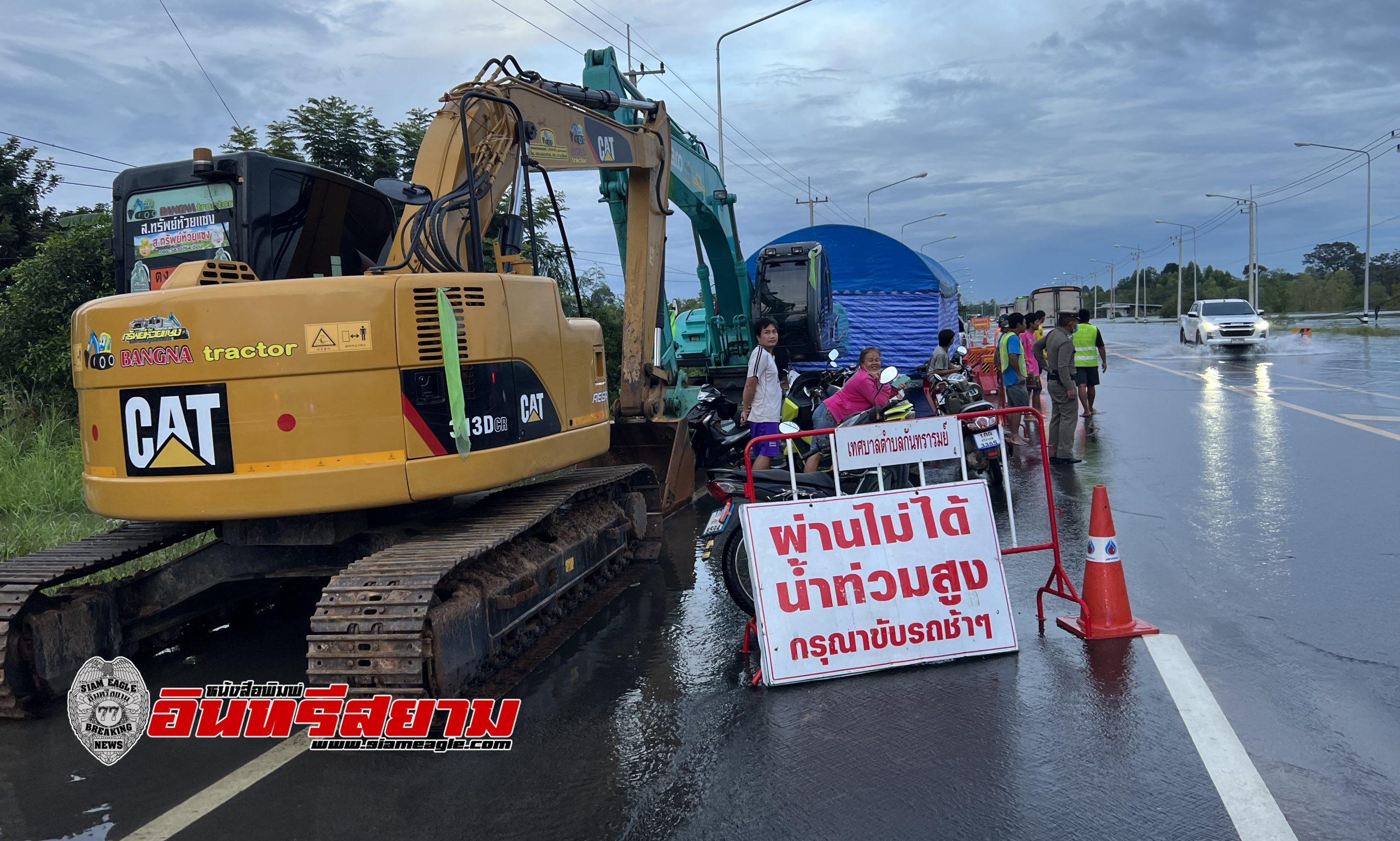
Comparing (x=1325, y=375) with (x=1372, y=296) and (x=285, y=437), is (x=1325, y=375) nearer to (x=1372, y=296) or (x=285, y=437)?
(x=285, y=437)

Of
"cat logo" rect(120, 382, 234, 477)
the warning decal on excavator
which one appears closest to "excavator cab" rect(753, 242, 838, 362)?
the warning decal on excavator

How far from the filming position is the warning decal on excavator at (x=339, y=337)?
5.16m

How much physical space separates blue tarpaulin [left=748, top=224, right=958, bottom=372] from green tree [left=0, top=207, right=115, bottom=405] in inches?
649

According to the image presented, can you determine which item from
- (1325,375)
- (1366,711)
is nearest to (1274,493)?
(1366,711)

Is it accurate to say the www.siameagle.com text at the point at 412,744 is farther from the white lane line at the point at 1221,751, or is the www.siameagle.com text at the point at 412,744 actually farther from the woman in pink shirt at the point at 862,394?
the woman in pink shirt at the point at 862,394

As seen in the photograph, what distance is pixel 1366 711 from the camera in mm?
4621

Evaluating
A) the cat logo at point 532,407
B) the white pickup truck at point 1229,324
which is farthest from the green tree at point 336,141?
the white pickup truck at point 1229,324

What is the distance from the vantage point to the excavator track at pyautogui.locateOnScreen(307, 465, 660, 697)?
4.77 metres

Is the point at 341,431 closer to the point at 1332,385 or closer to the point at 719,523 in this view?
the point at 719,523

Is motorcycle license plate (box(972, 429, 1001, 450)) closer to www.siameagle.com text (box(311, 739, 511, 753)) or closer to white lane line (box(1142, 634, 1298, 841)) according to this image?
white lane line (box(1142, 634, 1298, 841))

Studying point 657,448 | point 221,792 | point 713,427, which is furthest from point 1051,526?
point 713,427

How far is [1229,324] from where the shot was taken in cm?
3516

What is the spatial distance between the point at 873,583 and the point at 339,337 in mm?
3104

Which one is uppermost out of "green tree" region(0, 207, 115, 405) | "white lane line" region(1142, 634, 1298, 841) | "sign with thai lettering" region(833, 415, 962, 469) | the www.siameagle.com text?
"green tree" region(0, 207, 115, 405)
